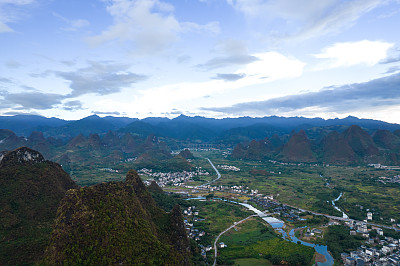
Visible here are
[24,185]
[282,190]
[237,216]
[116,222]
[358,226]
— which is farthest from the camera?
[282,190]

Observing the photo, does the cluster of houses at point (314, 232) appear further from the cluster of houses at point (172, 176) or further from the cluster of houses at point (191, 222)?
the cluster of houses at point (172, 176)

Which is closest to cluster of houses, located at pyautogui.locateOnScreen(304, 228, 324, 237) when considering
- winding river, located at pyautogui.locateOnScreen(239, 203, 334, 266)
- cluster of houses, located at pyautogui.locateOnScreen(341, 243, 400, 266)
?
winding river, located at pyautogui.locateOnScreen(239, 203, 334, 266)

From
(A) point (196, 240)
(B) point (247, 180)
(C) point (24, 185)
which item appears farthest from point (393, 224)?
(C) point (24, 185)

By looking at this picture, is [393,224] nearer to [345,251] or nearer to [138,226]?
[345,251]

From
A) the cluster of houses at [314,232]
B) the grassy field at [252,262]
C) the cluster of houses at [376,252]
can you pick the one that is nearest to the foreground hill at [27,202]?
the grassy field at [252,262]

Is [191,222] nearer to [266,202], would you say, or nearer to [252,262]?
[252,262]

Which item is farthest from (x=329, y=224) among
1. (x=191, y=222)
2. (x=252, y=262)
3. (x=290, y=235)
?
(x=191, y=222)
